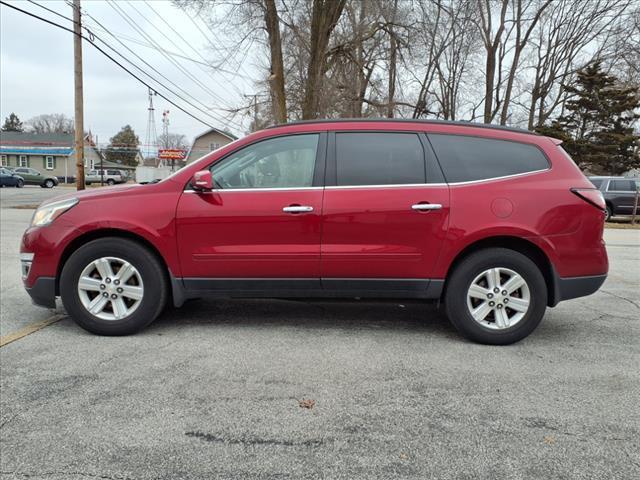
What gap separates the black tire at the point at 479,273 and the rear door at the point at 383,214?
25 centimetres

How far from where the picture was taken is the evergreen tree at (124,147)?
78.5 m

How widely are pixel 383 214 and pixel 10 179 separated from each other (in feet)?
129

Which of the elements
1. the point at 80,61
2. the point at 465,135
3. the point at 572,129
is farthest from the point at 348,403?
the point at 572,129

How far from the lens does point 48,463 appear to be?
2209 mm

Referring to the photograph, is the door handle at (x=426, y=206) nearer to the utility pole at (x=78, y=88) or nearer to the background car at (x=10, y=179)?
the utility pole at (x=78, y=88)

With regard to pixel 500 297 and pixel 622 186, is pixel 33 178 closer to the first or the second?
pixel 622 186

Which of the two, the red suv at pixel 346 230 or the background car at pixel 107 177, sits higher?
the background car at pixel 107 177

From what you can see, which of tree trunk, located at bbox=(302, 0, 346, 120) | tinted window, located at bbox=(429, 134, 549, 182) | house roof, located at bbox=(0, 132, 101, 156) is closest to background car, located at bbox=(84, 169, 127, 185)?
house roof, located at bbox=(0, 132, 101, 156)

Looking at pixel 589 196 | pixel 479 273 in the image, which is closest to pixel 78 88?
pixel 479 273

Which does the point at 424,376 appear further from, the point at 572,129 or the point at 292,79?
the point at 572,129

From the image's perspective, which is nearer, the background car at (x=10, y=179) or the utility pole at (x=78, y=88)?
the utility pole at (x=78, y=88)

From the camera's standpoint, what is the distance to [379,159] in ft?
12.5

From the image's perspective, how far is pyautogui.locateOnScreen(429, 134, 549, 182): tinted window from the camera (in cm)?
378

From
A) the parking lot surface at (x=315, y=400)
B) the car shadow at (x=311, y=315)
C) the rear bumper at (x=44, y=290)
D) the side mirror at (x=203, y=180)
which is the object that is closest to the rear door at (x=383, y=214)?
the car shadow at (x=311, y=315)
